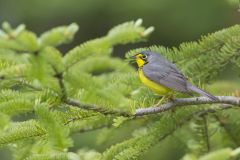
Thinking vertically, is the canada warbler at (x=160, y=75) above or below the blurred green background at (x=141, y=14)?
below

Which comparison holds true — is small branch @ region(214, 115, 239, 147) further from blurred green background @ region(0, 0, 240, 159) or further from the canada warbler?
blurred green background @ region(0, 0, 240, 159)

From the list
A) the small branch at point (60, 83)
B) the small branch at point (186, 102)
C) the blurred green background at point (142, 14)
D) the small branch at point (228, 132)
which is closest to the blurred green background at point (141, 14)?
the blurred green background at point (142, 14)

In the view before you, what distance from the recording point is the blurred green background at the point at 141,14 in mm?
10078

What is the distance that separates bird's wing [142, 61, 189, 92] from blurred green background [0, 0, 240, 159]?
572 centimetres

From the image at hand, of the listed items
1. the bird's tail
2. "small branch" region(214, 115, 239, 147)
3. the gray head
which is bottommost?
"small branch" region(214, 115, 239, 147)

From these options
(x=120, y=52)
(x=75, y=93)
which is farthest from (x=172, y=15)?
(x=75, y=93)

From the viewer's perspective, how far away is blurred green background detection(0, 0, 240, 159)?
10078 mm

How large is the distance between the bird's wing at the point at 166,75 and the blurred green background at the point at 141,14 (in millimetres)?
5720

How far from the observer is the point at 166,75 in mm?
3912

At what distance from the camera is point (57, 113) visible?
10.5 feet

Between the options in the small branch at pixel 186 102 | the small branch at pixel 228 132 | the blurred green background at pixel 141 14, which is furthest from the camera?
the blurred green background at pixel 141 14

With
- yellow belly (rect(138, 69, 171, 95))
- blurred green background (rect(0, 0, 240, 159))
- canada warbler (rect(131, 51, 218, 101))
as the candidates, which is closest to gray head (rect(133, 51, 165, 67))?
canada warbler (rect(131, 51, 218, 101))

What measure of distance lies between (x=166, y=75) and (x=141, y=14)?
6.48 meters

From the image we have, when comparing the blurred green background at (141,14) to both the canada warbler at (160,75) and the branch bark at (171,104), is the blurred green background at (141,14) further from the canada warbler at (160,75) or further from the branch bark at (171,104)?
the branch bark at (171,104)
